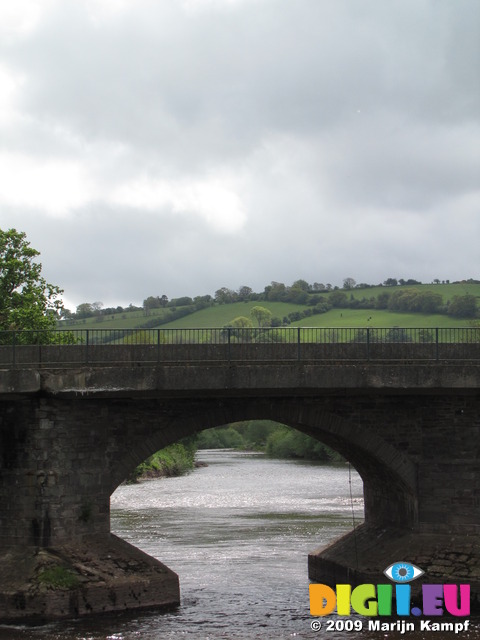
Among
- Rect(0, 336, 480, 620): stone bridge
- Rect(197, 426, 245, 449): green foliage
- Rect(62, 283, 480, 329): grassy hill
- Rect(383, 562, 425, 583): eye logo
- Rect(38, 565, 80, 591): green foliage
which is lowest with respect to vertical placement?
Rect(197, 426, 245, 449): green foliage

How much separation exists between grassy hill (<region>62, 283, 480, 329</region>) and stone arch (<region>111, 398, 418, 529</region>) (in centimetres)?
5743

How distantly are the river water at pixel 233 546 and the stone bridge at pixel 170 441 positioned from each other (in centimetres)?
104

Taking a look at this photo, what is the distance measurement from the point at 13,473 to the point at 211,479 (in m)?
30.7

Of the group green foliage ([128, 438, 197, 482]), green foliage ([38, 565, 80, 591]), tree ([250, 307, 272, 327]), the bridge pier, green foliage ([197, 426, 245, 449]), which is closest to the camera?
green foliage ([38, 565, 80, 591])

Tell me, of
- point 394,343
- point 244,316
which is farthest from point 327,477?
point 244,316

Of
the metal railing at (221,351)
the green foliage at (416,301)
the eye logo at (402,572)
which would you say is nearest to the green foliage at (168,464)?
the metal railing at (221,351)

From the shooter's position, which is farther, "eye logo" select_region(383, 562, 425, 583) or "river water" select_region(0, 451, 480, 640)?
"eye logo" select_region(383, 562, 425, 583)

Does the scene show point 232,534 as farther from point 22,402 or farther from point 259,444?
point 259,444

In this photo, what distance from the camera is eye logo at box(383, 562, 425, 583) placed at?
2097 cm

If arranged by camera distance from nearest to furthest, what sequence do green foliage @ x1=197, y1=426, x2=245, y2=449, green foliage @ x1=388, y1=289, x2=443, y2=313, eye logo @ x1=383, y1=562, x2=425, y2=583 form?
eye logo @ x1=383, y1=562, x2=425, y2=583 → green foliage @ x1=388, y1=289, x2=443, y2=313 → green foliage @ x1=197, y1=426, x2=245, y2=449

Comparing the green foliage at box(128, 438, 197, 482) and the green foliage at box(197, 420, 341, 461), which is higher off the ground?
the green foliage at box(128, 438, 197, 482)

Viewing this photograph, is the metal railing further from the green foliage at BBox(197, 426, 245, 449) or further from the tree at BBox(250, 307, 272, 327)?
the green foliage at BBox(197, 426, 245, 449)

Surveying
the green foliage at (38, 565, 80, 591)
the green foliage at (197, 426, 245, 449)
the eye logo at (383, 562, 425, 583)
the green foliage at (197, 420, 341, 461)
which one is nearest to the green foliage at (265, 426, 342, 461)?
the green foliage at (197, 420, 341, 461)

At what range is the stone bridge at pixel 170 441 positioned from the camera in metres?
20.3
